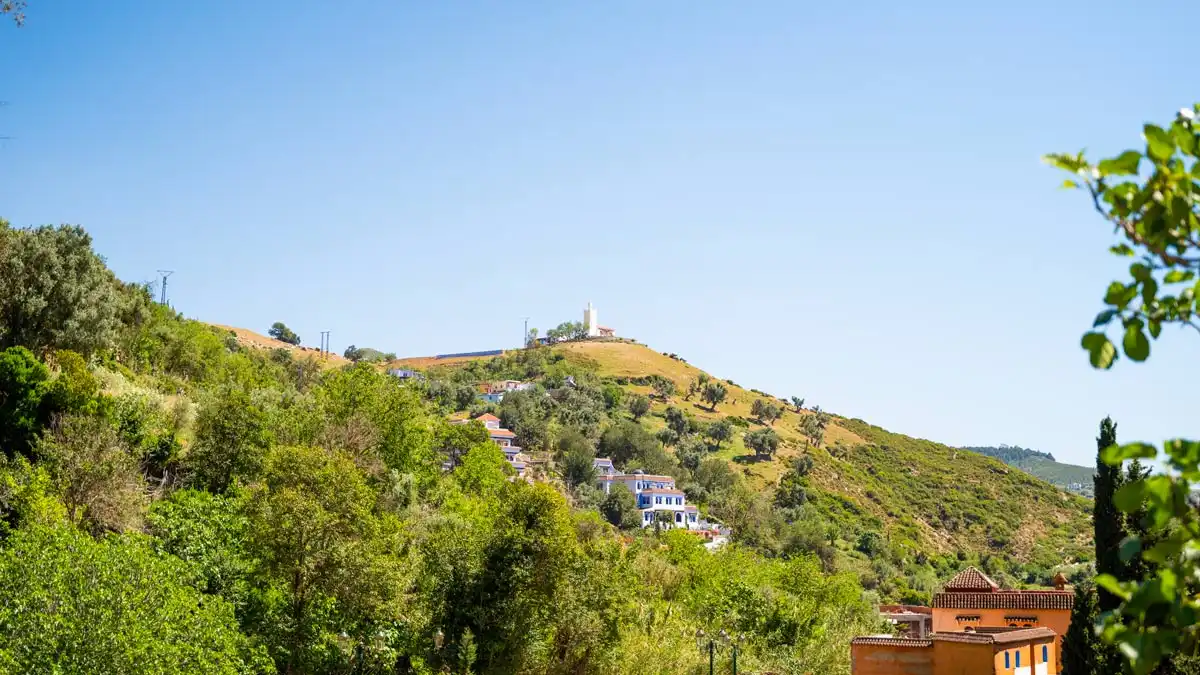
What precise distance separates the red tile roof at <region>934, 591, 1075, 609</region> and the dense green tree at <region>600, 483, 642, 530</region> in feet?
170

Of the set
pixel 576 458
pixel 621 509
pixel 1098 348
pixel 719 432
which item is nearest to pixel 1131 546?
pixel 1098 348

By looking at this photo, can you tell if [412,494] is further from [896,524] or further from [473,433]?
[896,524]

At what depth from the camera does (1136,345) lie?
3646 millimetres

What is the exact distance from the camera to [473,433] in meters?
70.6

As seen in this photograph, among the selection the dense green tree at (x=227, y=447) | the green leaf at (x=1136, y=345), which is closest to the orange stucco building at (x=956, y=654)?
the dense green tree at (x=227, y=447)

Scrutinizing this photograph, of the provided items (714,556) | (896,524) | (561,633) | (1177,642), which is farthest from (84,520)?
(896,524)

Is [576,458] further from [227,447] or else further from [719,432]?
[227,447]

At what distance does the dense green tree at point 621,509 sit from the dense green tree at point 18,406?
5844 cm

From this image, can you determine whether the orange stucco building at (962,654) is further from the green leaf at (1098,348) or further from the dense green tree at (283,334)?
the dense green tree at (283,334)

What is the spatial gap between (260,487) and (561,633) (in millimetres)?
10042

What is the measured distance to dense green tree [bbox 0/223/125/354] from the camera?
4209cm

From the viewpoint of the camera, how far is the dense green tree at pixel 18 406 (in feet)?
113

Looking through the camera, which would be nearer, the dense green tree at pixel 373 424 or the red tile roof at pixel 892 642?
the red tile roof at pixel 892 642

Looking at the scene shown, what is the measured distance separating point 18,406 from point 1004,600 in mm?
32514
